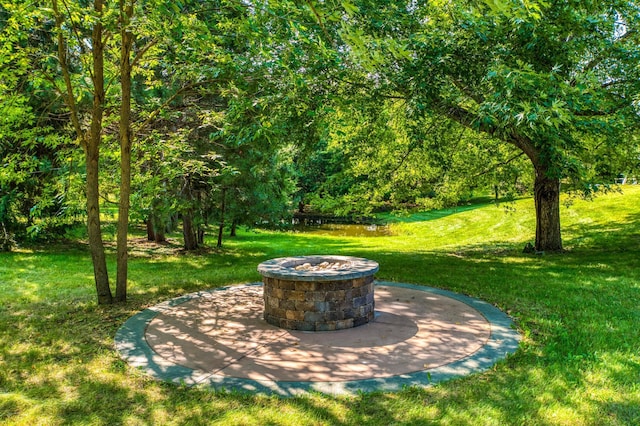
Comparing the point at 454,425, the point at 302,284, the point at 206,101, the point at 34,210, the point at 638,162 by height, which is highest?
the point at 206,101

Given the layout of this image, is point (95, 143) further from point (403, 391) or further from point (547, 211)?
point (547, 211)

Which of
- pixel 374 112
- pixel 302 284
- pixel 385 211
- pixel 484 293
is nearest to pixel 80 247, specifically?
pixel 374 112

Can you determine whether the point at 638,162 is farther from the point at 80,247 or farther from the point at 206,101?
the point at 80,247

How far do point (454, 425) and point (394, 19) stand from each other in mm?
6194

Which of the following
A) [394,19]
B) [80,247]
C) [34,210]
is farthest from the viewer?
[80,247]

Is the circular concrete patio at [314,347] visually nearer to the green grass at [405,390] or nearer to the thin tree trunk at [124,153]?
the green grass at [405,390]

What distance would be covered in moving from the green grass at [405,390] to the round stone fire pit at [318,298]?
188 cm

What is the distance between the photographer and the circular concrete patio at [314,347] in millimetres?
4094

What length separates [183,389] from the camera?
3.87 m

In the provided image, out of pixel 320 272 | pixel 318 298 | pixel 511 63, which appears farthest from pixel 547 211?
pixel 318 298

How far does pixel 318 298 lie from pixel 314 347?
29.3 inches

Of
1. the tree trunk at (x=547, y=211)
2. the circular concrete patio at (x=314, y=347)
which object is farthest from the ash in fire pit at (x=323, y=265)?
the tree trunk at (x=547, y=211)

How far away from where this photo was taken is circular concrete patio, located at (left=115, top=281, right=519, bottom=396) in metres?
4.09

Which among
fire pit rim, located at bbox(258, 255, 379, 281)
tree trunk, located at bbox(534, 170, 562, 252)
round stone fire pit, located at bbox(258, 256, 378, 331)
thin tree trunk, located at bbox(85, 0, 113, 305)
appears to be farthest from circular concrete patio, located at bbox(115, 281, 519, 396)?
tree trunk, located at bbox(534, 170, 562, 252)
